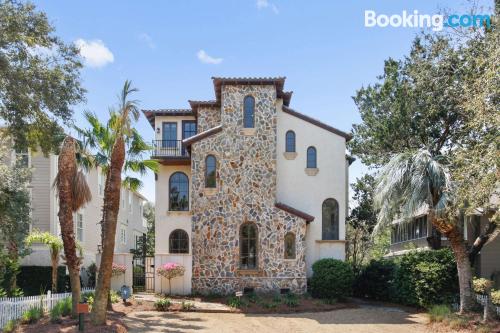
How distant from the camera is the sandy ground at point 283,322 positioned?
18531 mm

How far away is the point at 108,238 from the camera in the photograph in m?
16.7

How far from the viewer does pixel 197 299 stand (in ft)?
81.4

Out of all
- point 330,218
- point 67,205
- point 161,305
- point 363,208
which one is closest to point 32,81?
point 67,205

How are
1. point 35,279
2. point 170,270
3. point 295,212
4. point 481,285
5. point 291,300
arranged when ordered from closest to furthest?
point 481,285 < point 291,300 < point 35,279 < point 170,270 < point 295,212

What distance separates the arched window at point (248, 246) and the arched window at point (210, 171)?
8.92 ft

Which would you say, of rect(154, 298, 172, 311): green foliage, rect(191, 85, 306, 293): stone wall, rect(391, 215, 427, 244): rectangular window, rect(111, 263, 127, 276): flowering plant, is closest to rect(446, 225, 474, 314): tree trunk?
rect(191, 85, 306, 293): stone wall

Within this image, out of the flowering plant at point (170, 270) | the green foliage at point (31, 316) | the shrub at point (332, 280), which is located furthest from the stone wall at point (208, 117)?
the green foliage at point (31, 316)

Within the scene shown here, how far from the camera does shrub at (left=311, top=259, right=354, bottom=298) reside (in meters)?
25.0

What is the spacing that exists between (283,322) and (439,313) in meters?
5.93

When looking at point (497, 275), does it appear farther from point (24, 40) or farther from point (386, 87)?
point (24, 40)

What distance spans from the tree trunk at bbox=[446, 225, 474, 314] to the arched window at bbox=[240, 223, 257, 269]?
31.6 feet

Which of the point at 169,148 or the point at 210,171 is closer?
the point at 210,171

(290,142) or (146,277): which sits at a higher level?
(290,142)

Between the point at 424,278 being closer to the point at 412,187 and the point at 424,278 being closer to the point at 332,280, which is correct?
the point at 332,280
